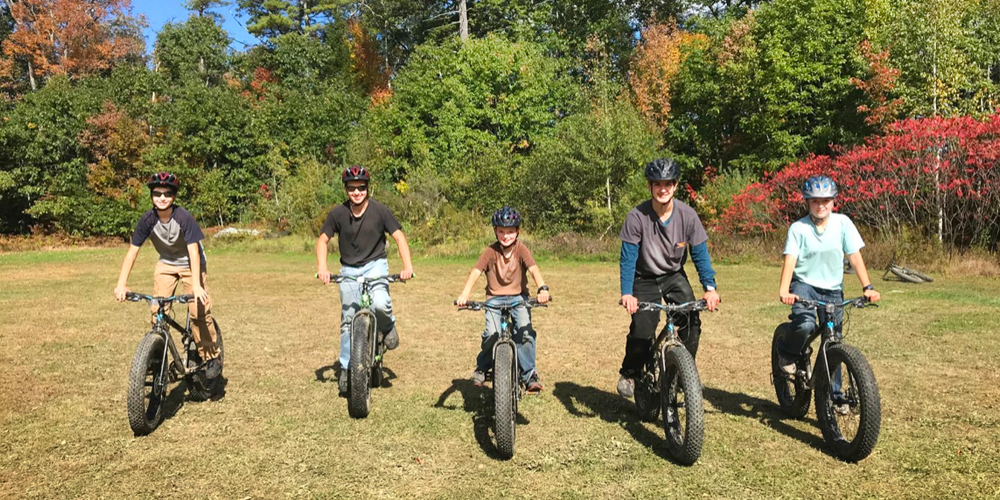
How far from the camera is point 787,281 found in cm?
527

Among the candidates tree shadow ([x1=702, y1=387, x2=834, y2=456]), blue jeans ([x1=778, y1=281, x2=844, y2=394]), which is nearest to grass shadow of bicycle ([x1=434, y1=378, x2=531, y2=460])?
tree shadow ([x1=702, y1=387, x2=834, y2=456])

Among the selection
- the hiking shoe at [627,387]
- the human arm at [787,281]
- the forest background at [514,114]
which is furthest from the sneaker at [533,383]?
the forest background at [514,114]

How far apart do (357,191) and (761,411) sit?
429cm

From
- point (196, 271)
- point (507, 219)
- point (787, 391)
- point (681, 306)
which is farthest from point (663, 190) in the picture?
point (196, 271)

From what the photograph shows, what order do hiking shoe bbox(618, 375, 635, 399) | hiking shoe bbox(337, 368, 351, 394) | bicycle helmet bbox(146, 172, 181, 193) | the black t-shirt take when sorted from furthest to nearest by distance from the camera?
1. the black t-shirt
2. hiking shoe bbox(337, 368, 351, 394)
3. bicycle helmet bbox(146, 172, 181, 193)
4. hiking shoe bbox(618, 375, 635, 399)

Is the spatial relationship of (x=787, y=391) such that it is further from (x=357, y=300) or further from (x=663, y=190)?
(x=357, y=300)

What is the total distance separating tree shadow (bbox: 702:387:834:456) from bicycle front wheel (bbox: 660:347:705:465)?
978 mm

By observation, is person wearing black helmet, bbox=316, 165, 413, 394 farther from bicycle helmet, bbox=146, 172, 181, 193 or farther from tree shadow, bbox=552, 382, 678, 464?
tree shadow, bbox=552, 382, 678, 464

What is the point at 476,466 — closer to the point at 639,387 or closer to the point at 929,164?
the point at 639,387

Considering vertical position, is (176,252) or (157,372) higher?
(176,252)

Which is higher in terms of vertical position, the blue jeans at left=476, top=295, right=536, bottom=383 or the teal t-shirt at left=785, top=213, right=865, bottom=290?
the teal t-shirt at left=785, top=213, right=865, bottom=290

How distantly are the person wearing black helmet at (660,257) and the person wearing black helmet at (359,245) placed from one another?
7.36ft

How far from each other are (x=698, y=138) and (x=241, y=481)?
30118mm

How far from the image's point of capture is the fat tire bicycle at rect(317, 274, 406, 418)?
234 inches
